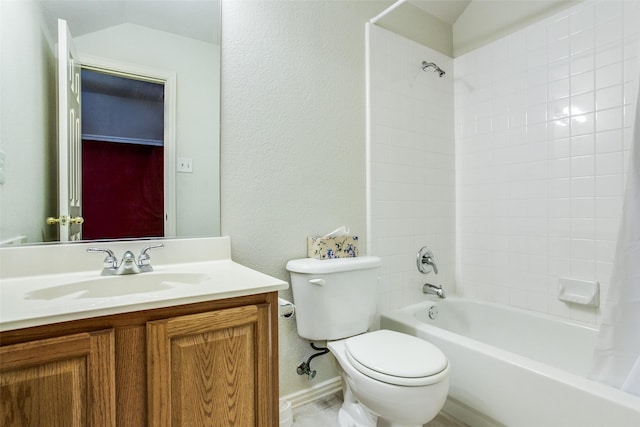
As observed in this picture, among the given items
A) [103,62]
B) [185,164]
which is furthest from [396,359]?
[103,62]

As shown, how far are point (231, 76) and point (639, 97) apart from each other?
1566mm

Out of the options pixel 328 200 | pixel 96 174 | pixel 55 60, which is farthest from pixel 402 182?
pixel 55 60

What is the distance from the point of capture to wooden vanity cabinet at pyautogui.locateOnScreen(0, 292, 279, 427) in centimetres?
72

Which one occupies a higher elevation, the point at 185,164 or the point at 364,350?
the point at 185,164

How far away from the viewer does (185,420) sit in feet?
2.87

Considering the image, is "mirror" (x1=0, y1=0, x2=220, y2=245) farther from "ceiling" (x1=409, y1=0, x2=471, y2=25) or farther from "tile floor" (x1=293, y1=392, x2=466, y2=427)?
"ceiling" (x1=409, y1=0, x2=471, y2=25)

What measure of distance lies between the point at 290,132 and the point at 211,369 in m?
1.12

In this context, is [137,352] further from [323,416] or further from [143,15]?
[143,15]

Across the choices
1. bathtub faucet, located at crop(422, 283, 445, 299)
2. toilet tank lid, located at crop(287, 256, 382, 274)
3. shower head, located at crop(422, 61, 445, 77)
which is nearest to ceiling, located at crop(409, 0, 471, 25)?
shower head, located at crop(422, 61, 445, 77)

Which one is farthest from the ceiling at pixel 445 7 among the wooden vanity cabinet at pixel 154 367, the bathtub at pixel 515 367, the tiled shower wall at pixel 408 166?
the wooden vanity cabinet at pixel 154 367

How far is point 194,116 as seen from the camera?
1413mm

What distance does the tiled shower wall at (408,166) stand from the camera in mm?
1937

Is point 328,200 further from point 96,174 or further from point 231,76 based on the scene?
point 96,174

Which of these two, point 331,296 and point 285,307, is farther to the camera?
point 331,296
